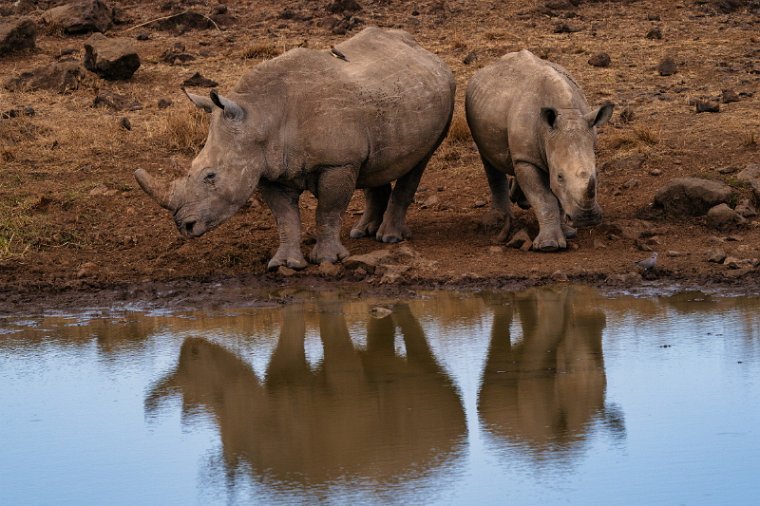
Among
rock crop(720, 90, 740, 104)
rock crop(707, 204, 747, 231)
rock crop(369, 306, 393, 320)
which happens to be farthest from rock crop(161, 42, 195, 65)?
rock crop(369, 306, 393, 320)

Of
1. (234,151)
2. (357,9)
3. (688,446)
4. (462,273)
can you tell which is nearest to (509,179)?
(462,273)

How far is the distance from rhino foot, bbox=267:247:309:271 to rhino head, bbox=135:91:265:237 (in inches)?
26.5

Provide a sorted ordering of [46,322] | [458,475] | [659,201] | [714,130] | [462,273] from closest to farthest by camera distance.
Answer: [458,475], [46,322], [462,273], [659,201], [714,130]

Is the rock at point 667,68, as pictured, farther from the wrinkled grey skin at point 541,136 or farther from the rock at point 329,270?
the rock at point 329,270

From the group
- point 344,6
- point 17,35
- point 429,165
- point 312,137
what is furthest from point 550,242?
point 344,6

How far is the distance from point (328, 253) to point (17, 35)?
8784 mm

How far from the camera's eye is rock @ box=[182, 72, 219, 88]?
53.4 ft

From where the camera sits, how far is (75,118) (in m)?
15.3

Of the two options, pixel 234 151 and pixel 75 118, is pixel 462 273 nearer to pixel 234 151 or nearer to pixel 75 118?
pixel 234 151

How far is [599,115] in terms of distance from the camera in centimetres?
1057

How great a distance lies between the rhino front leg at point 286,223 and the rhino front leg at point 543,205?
1722 millimetres

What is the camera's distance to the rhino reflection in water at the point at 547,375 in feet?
23.3

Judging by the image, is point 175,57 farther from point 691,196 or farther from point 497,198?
point 691,196

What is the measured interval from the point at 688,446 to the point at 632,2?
14.0 metres
